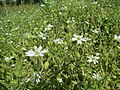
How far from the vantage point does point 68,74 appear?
5.85 ft

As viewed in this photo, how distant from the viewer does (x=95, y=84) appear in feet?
4.89

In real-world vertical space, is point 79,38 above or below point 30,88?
above

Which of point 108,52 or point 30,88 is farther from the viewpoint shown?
point 108,52

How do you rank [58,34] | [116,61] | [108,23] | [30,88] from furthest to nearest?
[108,23], [58,34], [116,61], [30,88]

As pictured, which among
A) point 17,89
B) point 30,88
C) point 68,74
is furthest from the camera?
point 68,74

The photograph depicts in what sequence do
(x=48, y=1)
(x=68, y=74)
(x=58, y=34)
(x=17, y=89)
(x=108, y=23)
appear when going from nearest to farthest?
(x=17, y=89)
(x=68, y=74)
(x=58, y=34)
(x=108, y=23)
(x=48, y=1)

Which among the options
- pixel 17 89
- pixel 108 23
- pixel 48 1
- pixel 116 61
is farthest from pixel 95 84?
pixel 48 1

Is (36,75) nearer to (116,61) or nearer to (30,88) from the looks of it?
(30,88)

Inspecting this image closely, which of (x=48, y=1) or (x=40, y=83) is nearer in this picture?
(x=40, y=83)

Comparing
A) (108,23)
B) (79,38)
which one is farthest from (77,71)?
(108,23)

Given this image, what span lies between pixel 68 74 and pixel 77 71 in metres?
0.09

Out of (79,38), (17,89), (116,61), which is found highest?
(79,38)

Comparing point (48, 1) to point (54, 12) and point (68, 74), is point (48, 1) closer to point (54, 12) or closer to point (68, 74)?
point (54, 12)

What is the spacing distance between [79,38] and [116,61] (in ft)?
2.08
